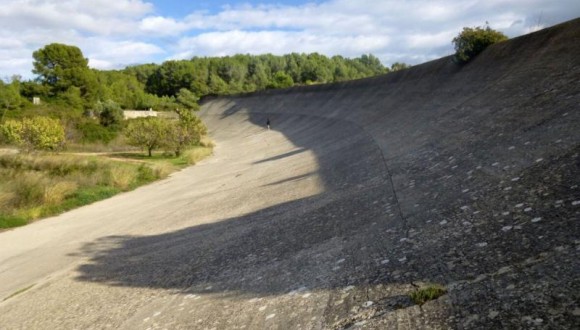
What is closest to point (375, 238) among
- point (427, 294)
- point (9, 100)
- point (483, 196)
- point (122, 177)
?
point (483, 196)

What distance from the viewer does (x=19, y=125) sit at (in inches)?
1398

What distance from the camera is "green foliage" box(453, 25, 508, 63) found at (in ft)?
73.2

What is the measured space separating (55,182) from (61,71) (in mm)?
54856

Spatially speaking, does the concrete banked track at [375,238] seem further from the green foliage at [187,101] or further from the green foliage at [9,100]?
the green foliage at [187,101]

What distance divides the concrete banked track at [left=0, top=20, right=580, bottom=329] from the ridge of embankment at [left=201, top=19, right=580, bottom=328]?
0.03 metres

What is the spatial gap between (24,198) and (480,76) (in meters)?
21.5

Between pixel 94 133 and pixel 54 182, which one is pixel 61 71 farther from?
pixel 54 182

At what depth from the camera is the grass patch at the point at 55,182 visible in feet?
63.7

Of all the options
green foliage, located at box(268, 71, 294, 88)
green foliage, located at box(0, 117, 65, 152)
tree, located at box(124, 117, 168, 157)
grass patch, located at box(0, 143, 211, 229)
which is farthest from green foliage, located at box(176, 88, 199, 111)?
grass patch, located at box(0, 143, 211, 229)

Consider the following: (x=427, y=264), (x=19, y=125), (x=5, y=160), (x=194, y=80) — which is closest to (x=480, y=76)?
(x=427, y=264)

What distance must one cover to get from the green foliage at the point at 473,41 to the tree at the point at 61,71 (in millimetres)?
60782

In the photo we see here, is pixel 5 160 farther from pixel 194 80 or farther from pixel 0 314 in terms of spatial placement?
pixel 194 80

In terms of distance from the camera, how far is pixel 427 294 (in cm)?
456

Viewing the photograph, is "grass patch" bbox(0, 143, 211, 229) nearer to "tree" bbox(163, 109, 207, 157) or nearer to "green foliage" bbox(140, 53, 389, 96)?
"tree" bbox(163, 109, 207, 157)
